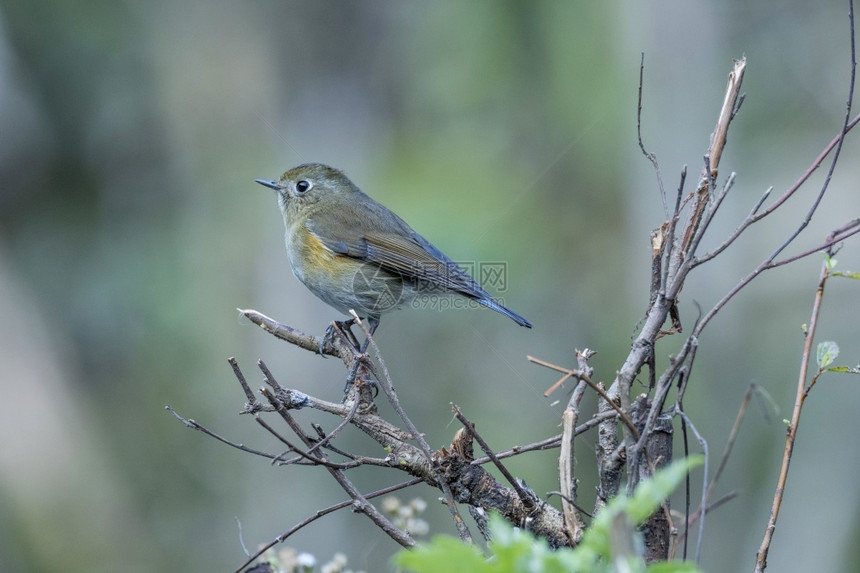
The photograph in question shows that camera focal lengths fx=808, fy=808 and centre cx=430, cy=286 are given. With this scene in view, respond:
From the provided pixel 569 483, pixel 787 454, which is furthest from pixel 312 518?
pixel 787 454

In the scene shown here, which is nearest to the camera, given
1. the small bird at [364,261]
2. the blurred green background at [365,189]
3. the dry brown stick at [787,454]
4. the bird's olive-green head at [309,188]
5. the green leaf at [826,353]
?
the dry brown stick at [787,454]

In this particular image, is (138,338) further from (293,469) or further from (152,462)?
(293,469)

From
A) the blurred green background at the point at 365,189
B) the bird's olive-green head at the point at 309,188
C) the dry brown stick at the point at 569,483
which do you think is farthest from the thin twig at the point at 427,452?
the blurred green background at the point at 365,189

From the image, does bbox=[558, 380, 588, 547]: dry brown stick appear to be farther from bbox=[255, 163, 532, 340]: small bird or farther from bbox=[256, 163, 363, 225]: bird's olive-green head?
bbox=[256, 163, 363, 225]: bird's olive-green head

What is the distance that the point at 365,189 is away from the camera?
827cm

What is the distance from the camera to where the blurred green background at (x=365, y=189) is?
289 inches

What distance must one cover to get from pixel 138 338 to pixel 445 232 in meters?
3.52

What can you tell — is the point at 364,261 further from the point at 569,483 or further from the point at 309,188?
the point at 569,483

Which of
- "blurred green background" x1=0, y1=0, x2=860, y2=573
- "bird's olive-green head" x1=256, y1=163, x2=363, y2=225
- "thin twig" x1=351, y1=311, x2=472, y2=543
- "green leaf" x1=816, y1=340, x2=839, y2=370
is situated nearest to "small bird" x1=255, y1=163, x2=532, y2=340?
"bird's olive-green head" x1=256, y1=163, x2=363, y2=225

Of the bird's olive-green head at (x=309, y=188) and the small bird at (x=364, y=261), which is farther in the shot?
the bird's olive-green head at (x=309, y=188)

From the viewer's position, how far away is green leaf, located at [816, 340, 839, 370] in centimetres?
157

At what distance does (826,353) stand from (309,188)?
3.86 meters

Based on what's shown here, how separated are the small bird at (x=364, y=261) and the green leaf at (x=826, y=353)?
243 cm

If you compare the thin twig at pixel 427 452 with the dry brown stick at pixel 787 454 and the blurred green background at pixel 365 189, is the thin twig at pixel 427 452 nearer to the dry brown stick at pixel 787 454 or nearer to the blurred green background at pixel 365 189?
the dry brown stick at pixel 787 454
